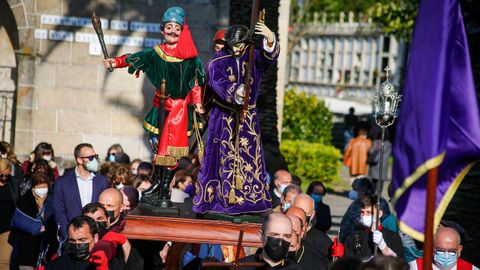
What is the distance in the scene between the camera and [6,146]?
1418 centimetres

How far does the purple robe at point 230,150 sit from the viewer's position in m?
8.71

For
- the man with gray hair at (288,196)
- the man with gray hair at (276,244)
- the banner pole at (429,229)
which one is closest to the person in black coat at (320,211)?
the man with gray hair at (288,196)

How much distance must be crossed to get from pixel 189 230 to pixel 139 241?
79cm

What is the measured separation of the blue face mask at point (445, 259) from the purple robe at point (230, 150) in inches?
62.5

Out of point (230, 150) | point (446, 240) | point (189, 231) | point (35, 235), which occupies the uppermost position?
point (230, 150)

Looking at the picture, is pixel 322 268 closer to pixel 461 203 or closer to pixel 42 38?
pixel 461 203

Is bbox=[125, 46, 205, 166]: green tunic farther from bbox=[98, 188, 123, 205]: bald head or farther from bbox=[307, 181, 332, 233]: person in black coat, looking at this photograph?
bbox=[307, 181, 332, 233]: person in black coat

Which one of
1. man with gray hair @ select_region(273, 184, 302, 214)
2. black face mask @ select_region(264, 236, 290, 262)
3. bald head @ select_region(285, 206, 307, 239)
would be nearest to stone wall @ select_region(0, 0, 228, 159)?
man with gray hair @ select_region(273, 184, 302, 214)

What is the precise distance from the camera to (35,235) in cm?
1081

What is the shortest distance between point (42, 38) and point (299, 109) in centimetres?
1299

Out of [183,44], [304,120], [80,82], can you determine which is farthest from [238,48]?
[304,120]

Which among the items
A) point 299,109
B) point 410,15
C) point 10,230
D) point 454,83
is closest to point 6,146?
point 10,230

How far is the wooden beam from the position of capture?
27.2ft

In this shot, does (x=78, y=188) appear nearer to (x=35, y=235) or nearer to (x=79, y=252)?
(x=35, y=235)
